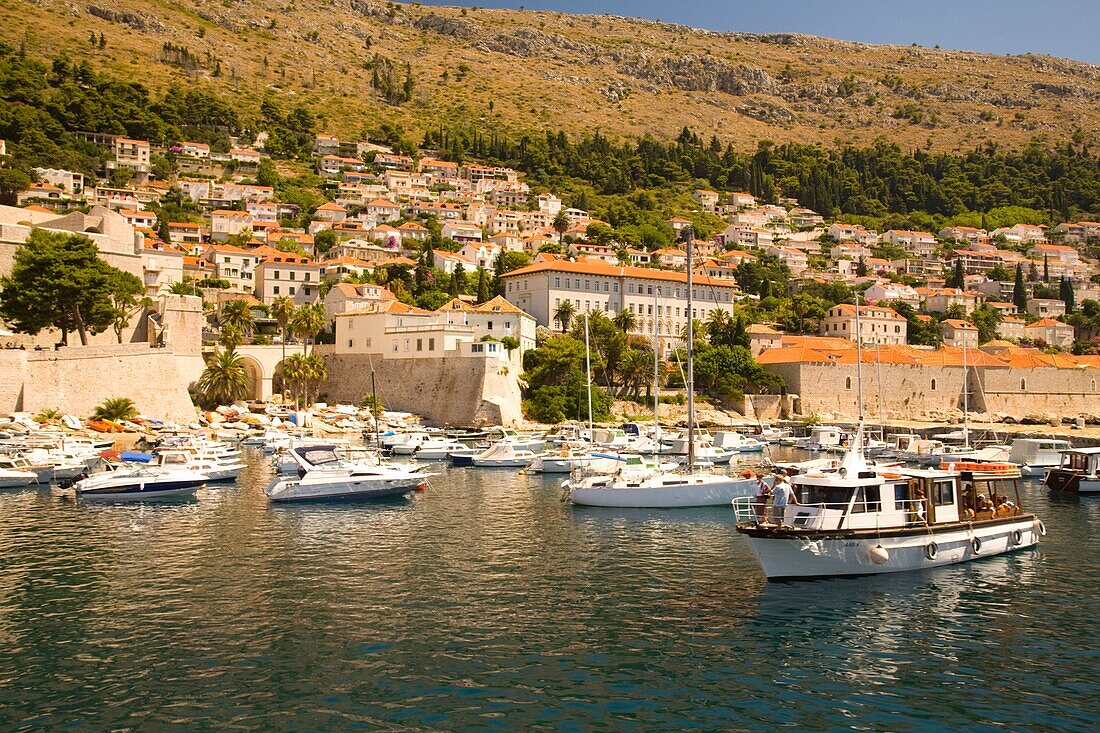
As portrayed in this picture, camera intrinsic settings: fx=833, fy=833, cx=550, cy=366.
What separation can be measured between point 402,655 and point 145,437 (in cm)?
3262

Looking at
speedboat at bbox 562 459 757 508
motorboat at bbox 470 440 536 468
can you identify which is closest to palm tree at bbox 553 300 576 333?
motorboat at bbox 470 440 536 468

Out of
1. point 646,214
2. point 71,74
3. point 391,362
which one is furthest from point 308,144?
point 391,362

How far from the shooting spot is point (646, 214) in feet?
405

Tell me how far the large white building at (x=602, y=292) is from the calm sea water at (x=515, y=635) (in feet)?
171

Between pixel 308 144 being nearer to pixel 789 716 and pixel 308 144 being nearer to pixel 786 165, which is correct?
pixel 786 165

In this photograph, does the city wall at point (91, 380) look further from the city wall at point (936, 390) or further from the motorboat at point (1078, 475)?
the city wall at point (936, 390)

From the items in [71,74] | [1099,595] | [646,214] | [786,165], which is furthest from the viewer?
[786,165]

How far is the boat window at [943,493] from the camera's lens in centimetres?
1825

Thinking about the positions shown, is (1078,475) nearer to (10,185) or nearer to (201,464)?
(201,464)

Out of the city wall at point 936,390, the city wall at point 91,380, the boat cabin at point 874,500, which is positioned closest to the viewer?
the boat cabin at point 874,500

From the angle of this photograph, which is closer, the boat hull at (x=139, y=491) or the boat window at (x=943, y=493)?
the boat window at (x=943, y=493)

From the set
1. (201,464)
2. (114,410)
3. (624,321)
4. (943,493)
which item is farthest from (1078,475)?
(114,410)

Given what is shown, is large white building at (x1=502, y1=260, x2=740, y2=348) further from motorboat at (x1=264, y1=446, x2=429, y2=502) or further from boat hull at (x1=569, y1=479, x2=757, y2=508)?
boat hull at (x1=569, y1=479, x2=757, y2=508)

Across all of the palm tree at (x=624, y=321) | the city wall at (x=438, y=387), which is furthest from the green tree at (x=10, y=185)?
the palm tree at (x=624, y=321)
